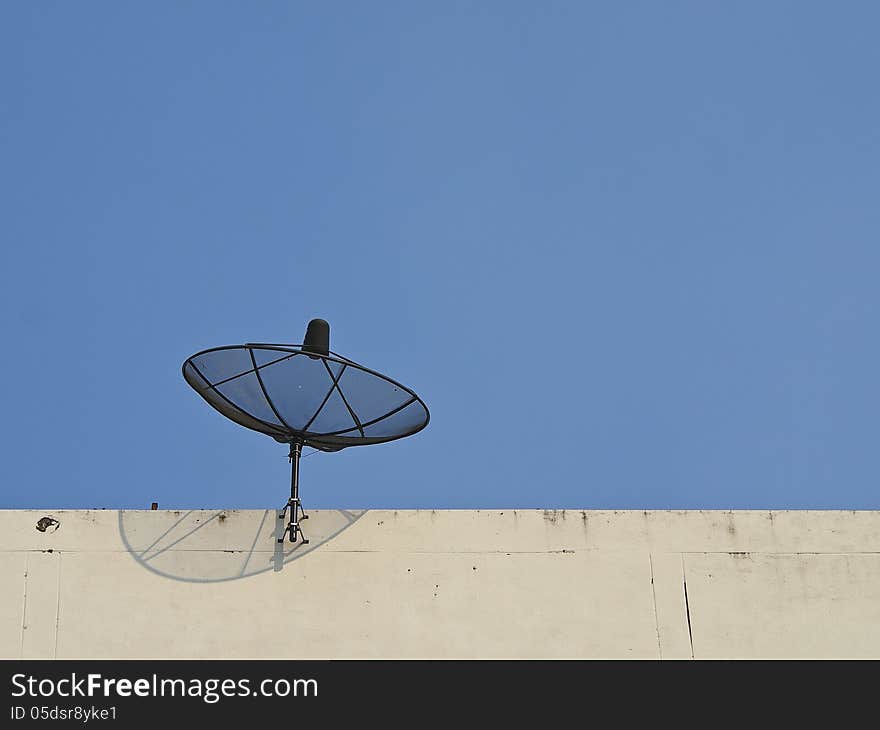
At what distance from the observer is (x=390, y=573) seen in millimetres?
9930

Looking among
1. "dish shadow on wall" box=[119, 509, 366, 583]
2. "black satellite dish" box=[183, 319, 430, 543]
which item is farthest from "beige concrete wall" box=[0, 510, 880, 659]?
"black satellite dish" box=[183, 319, 430, 543]

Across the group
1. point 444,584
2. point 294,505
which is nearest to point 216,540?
point 294,505

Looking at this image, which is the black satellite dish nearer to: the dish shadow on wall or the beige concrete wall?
the dish shadow on wall

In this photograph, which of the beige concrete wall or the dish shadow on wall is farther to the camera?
the dish shadow on wall

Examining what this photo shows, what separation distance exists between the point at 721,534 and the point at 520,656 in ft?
6.84

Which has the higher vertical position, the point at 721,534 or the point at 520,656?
the point at 721,534

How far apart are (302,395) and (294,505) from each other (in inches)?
37.1

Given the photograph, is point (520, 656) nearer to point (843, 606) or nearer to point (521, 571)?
point (521, 571)

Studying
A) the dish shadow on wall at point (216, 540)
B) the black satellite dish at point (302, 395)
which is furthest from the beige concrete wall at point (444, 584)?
the black satellite dish at point (302, 395)

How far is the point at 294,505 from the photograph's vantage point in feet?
32.7

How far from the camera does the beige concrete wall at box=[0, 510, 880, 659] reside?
31.6 feet
